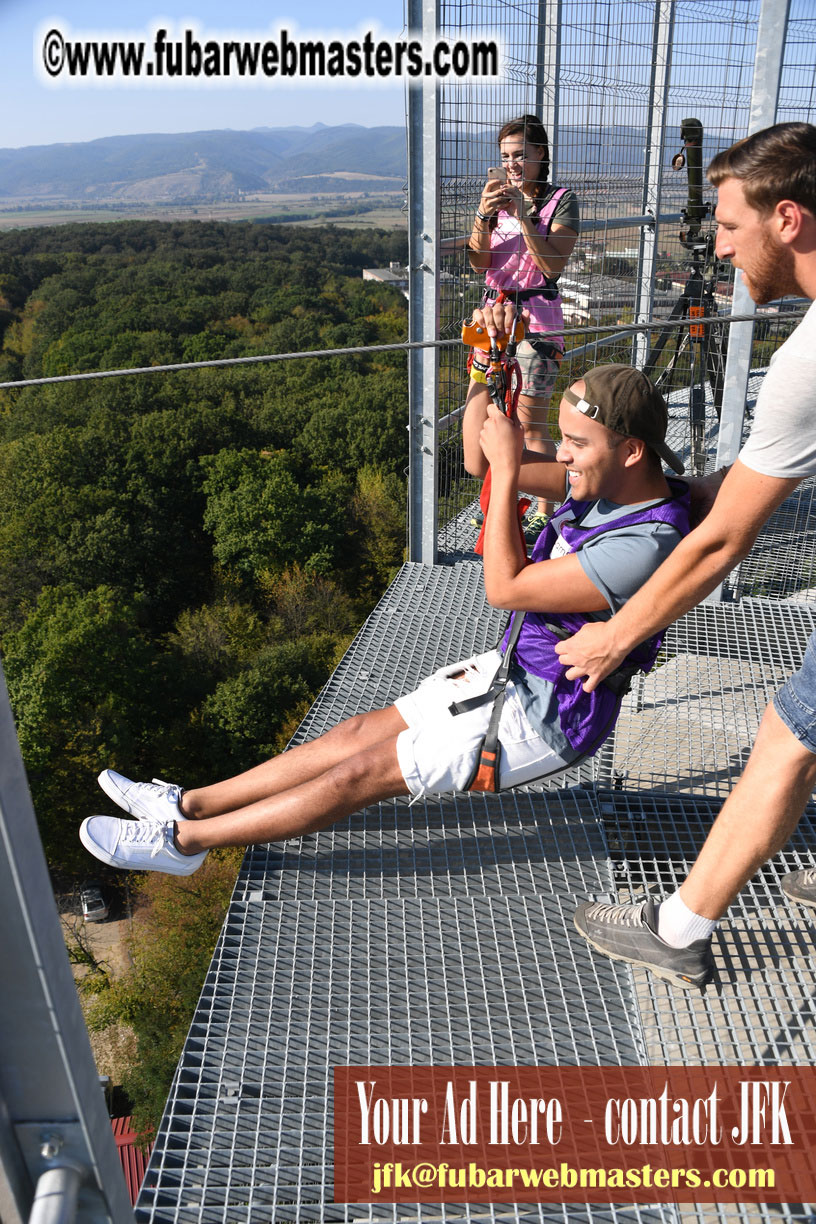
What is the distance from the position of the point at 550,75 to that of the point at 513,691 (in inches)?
173

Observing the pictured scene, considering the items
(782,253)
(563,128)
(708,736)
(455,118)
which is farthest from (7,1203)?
(563,128)

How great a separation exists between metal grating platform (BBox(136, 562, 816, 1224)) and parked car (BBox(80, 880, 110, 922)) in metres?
22.2

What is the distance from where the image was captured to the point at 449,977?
7.14 ft

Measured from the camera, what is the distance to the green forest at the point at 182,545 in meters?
23.2

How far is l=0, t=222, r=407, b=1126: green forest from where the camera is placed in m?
23.2

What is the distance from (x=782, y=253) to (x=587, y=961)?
1560 millimetres

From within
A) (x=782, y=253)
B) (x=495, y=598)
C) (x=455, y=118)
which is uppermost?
(x=455, y=118)

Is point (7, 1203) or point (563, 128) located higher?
point (563, 128)

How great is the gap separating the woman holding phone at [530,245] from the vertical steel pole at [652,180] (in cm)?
182

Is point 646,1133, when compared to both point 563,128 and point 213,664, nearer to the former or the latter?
point 563,128

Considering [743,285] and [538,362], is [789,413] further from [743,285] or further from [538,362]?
[538,362]

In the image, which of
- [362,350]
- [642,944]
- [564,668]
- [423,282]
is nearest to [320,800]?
[564,668]

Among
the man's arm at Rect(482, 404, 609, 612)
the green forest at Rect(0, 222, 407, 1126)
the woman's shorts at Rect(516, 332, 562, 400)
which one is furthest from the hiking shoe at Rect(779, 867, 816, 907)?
the green forest at Rect(0, 222, 407, 1126)

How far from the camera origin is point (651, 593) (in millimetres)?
1923
